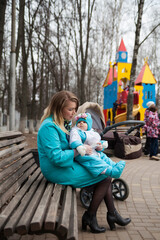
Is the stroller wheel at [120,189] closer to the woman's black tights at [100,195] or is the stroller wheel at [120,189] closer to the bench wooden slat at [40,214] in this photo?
the woman's black tights at [100,195]

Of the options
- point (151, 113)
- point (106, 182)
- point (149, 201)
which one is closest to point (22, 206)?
Answer: point (106, 182)

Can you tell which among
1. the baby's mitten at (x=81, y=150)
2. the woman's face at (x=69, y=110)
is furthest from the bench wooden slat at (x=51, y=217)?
the woman's face at (x=69, y=110)

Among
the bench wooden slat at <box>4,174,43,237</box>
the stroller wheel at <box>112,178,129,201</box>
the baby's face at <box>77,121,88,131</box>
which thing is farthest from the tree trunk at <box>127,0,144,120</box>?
the bench wooden slat at <box>4,174,43,237</box>

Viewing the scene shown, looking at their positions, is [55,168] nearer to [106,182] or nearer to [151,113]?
[106,182]

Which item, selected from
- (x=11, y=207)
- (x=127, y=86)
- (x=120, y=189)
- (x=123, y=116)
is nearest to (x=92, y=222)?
(x=11, y=207)

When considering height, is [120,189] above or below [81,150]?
below

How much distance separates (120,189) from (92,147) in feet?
4.78

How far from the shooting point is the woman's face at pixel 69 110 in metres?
2.98

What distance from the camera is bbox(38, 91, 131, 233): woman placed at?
2701 millimetres

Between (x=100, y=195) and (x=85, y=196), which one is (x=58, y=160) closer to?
(x=100, y=195)

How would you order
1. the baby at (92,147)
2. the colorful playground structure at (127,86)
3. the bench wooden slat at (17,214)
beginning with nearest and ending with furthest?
the bench wooden slat at (17,214) → the baby at (92,147) → the colorful playground structure at (127,86)

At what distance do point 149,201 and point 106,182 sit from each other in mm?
1677

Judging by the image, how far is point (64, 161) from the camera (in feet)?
8.79

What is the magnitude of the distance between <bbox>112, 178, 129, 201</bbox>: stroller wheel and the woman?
3.60 feet
